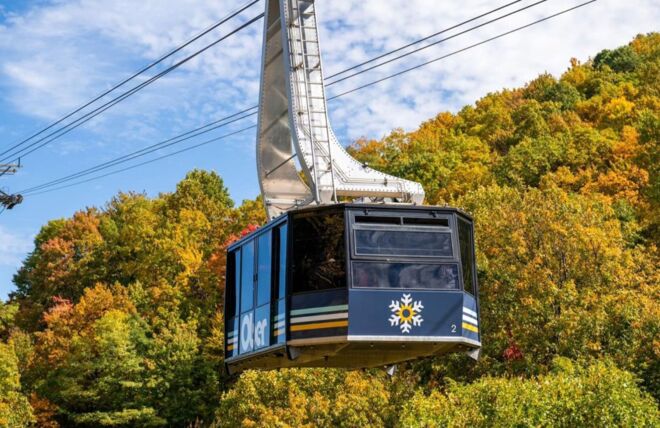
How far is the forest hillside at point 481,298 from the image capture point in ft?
113

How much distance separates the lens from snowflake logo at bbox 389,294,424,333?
605 inches

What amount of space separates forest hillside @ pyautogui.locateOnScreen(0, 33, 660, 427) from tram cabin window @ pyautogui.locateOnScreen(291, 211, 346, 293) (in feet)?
46.4

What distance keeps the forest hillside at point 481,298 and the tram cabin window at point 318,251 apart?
46.4 ft

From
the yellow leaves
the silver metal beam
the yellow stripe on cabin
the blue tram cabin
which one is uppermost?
the yellow leaves

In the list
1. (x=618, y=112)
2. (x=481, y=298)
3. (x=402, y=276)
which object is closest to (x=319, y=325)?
(x=402, y=276)

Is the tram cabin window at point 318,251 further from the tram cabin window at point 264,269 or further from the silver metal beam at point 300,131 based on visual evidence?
the silver metal beam at point 300,131

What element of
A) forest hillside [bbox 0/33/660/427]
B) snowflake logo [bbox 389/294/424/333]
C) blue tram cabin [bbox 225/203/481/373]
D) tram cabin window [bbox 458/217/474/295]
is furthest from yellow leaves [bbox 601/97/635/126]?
snowflake logo [bbox 389/294/424/333]

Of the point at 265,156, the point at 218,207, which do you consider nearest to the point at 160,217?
the point at 218,207

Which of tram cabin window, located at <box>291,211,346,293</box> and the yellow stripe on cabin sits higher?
tram cabin window, located at <box>291,211,346,293</box>

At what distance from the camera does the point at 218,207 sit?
69938mm

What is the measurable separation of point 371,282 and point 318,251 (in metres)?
0.97

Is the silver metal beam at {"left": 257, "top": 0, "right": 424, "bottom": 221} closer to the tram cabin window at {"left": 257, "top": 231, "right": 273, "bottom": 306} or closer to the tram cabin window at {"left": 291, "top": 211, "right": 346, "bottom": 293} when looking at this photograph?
the tram cabin window at {"left": 257, "top": 231, "right": 273, "bottom": 306}

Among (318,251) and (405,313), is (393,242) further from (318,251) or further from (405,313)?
(318,251)

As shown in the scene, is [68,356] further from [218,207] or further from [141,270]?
[218,207]
